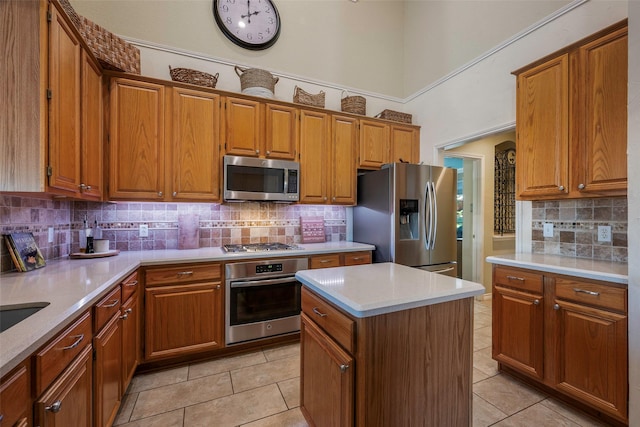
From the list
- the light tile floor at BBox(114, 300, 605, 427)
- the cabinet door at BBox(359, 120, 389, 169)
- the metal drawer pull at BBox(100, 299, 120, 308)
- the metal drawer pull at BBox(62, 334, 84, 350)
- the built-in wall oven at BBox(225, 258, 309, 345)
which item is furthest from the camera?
the cabinet door at BBox(359, 120, 389, 169)

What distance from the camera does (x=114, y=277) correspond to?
1.52 m

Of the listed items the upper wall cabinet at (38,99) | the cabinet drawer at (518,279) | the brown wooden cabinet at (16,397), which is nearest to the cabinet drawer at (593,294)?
the cabinet drawer at (518,279)

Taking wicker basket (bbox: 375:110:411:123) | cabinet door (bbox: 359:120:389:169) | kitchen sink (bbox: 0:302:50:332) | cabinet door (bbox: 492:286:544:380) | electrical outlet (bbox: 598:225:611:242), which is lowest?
cabinet door (bbox: 492:286:544:380)

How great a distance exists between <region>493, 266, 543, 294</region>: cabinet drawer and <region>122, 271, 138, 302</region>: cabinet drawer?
105 inches

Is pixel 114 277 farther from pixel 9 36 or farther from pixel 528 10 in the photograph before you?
pixel 528 10

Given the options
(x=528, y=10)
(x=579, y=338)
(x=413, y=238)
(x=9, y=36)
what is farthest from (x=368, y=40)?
(x=579, y=338)

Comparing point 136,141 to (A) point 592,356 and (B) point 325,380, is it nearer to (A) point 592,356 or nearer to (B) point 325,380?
(B) point 325,380

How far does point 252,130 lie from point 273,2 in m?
1.75

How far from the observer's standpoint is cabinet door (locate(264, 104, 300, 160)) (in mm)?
2801

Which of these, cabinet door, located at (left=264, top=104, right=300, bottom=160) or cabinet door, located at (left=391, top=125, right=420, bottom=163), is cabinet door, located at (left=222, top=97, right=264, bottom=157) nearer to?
cabinet door, located at (left=264, top=104, right=300, bottom=160)

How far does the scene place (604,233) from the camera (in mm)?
1997

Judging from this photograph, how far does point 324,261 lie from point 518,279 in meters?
1.59

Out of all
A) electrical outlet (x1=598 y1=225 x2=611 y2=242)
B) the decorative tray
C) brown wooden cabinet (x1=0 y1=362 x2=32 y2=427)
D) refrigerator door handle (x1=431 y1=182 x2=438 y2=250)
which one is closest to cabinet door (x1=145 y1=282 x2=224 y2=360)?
the decorative tray

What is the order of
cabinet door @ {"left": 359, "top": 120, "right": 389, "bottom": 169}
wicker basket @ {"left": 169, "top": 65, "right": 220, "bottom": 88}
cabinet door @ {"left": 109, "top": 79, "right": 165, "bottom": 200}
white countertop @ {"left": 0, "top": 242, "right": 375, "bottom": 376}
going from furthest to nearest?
1. cabinet door @ {"left": 359, "top": 120, "right": 389, "bottom": 169}
2. wicker basket @ {"left": 169, "top": 65, "right": 220, "bottom": 88}
3. cabinet door @ {"left": 109, "top": 79, "right": 165, "bottom": 200}
4. white countertop @ {"left": 0, "top": 242, "right": 375, "bottom": 376}
